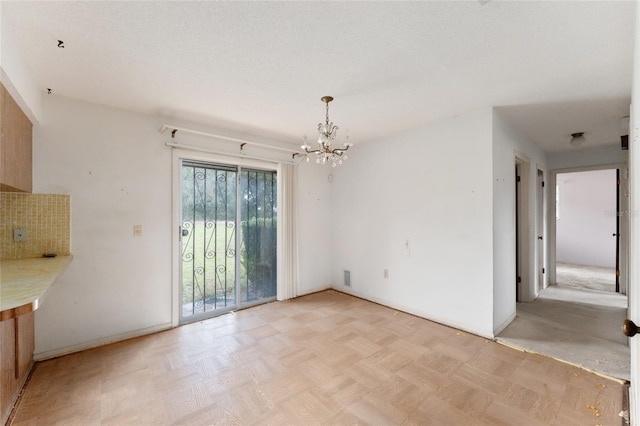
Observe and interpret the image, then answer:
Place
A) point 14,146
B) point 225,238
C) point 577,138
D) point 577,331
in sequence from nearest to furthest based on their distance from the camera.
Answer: point 14,146, point 577,331, point 225,238, point 577,138

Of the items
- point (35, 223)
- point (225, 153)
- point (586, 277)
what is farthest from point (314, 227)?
point (586, 277)

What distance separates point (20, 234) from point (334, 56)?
10.1 ft

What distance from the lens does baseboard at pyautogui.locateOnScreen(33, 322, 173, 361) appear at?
248 centimetres

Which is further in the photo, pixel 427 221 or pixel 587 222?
pixel 587 222

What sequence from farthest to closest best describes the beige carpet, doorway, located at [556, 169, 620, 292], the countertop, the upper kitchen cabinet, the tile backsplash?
doorway, located at [556, 169, 620, 292]
the beige carpet
the tile backsplash
the upper kitchen cabinet
the countertop

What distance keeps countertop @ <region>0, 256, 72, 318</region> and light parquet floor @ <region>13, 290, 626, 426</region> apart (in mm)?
946

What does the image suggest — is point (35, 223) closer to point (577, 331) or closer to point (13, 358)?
point (13, 358)

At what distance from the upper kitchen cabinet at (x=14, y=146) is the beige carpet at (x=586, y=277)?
25.1 feet

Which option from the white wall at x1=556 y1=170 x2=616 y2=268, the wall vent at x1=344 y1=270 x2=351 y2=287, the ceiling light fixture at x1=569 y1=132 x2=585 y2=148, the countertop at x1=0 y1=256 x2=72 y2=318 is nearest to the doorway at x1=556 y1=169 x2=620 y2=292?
the white wall at x1=556 y1=170 x2=616 y2=268

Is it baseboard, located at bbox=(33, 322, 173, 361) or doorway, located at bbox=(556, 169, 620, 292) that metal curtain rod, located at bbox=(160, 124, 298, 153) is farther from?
doorway, located at bbox=(556, 169, 620, 292)

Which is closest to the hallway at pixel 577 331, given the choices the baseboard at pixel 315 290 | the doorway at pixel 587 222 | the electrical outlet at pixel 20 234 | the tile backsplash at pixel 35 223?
the baseboard at pixel 315 290

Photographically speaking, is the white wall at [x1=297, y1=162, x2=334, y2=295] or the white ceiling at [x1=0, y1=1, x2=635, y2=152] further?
the white wall at [x1=297, y1=162, x2=334, y2=295]

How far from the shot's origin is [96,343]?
2715 mm

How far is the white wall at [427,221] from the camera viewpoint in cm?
296
